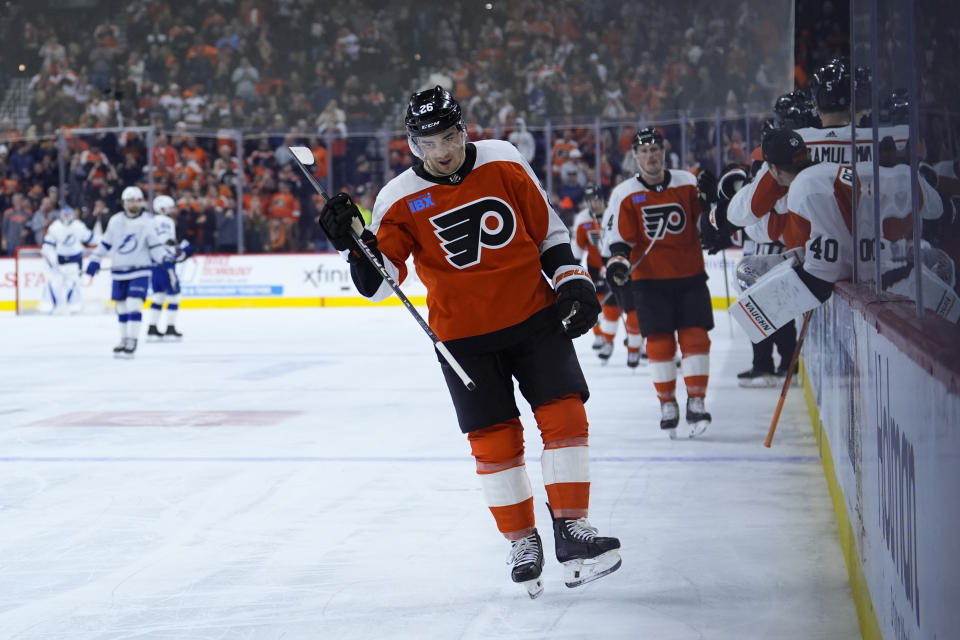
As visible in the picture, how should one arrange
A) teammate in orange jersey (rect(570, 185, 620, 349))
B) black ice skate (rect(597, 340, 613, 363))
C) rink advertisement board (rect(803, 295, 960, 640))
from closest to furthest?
rink advertisement board (rect(803, 295, 960, 640)), black ice skate (rect(597, 340, 613, 363)), teammate in orange jersey (rect(570, 185, 620, 349))

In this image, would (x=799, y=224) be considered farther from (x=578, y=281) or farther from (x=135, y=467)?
(x=135, y=467)

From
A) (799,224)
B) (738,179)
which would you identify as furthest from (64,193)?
(799,224)

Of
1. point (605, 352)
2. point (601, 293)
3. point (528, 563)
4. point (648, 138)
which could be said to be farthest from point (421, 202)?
point (601, 293)

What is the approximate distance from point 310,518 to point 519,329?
1.36 metres

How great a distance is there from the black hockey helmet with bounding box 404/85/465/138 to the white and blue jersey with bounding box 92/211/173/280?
26.5ft

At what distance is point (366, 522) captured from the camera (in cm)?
414

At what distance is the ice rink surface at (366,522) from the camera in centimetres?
302

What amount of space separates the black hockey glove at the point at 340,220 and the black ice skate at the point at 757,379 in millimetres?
4926

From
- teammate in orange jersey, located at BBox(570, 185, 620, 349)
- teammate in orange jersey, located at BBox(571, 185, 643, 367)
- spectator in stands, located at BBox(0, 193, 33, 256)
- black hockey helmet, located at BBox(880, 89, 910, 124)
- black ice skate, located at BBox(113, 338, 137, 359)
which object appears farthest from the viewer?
spectator in stands, located at BBox(0, 193, 33, 256)

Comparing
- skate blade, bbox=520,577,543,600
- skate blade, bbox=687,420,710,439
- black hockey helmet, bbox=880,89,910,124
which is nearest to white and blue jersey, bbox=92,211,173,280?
skate blade, bbox=687,420,710,439

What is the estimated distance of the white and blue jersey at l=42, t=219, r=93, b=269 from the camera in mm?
15500

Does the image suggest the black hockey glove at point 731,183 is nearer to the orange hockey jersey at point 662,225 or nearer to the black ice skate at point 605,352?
the orange hockey jersey at point 662,225

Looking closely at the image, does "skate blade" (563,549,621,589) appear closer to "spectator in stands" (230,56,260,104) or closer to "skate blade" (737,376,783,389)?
"skate blade" (737,376,783,389)

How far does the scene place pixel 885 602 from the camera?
7.66ft
